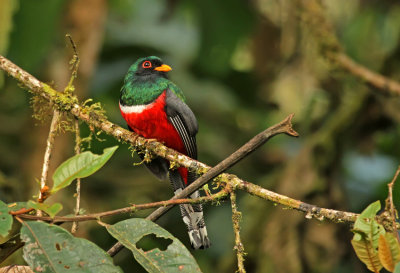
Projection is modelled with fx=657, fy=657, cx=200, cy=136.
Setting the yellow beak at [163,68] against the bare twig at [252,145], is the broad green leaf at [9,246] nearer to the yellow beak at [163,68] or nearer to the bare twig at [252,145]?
the bare twig at [252,145]

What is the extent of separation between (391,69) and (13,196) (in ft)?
10.5

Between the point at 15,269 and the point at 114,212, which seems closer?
the point at 114,212

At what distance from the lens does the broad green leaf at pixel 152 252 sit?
6.86 ft

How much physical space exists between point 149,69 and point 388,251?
10.2 ft

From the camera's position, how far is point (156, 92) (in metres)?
4.38

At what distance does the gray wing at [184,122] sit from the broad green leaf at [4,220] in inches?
91.1

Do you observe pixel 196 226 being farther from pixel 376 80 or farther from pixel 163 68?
pixel 376 80

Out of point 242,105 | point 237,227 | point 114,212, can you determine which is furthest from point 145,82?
point 114,212

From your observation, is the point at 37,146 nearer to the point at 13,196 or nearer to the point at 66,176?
the point at 13,196

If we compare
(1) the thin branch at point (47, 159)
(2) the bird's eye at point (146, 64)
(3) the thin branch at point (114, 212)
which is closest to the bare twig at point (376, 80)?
(2) the bird's eye at point (146, 64)

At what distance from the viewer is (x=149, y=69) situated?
186 inches

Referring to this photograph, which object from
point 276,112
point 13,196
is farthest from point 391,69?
point 13,196

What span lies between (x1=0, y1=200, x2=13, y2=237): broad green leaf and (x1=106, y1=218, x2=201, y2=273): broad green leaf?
0.32 m

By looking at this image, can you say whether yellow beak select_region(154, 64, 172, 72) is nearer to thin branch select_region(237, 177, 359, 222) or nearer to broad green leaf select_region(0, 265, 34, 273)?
thin branch select_region(237, 177, 359, 222)
